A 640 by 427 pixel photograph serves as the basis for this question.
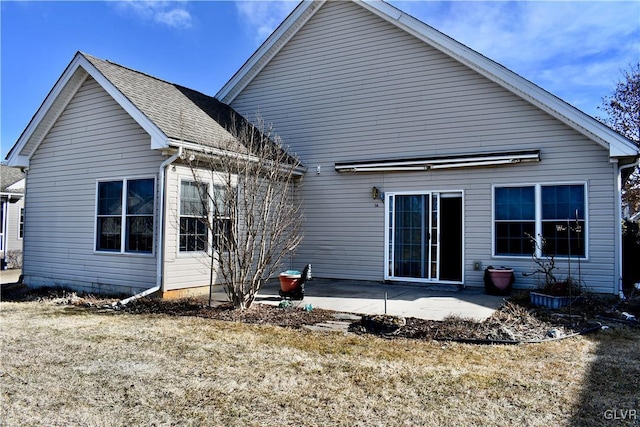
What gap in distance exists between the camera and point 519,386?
14.1ft

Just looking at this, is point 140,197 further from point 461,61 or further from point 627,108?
point 627,108

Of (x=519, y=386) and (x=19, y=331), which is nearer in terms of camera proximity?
(x=519, y=386)

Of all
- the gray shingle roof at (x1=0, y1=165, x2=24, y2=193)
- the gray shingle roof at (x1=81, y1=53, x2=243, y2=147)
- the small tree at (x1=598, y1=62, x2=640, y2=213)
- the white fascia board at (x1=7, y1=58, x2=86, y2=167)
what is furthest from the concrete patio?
the small tree at (x1=598, y1=62, x2=640, y2=213)

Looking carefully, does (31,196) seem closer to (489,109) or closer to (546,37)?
(489,109)

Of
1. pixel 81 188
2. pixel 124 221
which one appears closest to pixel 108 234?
pixel 124 221

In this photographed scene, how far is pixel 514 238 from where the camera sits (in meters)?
9.95

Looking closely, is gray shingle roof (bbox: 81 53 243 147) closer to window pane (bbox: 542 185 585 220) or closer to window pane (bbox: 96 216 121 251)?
window pane (bbox: 96 216 121 251)

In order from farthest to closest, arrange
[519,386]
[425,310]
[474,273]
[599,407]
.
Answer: [474,273]
[425,310]
[519,386]
[599,407]

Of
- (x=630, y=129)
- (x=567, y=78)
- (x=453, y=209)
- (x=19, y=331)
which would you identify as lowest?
(x=19, y=331)

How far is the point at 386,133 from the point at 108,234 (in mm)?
6766

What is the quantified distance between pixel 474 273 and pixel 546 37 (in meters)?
7.08

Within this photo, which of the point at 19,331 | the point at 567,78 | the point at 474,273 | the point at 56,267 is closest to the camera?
the point at 19,331

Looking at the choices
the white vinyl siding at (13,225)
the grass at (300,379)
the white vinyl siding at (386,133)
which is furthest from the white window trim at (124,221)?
Answer: the white vinyl siding at (13,225)

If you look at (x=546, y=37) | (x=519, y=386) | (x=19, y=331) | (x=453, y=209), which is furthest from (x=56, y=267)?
(x=546, y=37)
